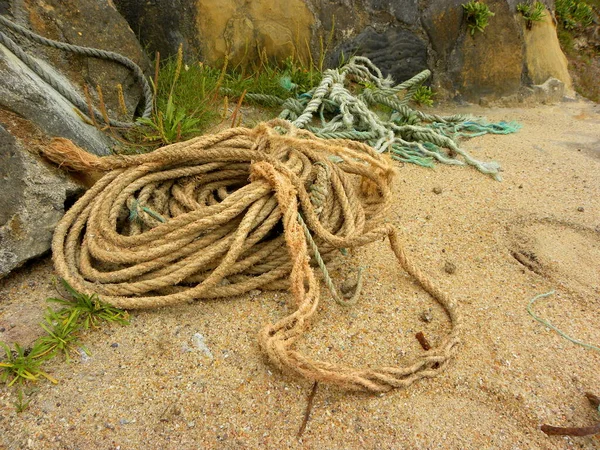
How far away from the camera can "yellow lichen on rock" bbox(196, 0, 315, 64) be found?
10.5 ft

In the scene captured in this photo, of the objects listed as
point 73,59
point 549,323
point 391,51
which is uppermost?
point 73,59

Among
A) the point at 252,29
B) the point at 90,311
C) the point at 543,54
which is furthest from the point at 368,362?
the point at 543,54

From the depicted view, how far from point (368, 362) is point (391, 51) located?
2946mm

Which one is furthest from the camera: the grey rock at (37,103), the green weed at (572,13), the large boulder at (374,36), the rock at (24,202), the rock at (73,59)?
the green weed at (572,13)

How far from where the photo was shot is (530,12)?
3.76m

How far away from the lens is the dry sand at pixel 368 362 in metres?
1.21

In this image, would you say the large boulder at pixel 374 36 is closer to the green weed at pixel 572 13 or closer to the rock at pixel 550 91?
the rock at pixel 550 91

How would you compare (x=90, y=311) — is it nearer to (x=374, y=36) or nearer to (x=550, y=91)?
(x=374, y=36)

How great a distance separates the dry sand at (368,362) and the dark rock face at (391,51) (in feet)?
6.61

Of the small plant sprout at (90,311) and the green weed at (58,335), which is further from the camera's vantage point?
the small plant sprout at (90,311)

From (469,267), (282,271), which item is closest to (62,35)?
(282,271)

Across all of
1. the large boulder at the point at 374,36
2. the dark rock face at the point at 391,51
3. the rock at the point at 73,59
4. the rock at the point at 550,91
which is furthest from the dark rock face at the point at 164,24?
the rock at the point at 550,91

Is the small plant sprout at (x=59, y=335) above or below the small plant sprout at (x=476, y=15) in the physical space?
below

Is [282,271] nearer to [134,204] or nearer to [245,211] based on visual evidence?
[245,211]
